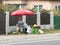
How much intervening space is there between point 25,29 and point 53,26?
16.5 ft

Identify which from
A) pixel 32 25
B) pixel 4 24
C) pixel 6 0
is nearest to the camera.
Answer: pixel 4 24

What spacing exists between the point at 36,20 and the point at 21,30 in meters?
3.58

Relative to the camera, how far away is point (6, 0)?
A: 48.6m

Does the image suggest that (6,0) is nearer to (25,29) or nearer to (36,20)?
(36,20)

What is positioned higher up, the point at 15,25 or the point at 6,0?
the point at 6,0

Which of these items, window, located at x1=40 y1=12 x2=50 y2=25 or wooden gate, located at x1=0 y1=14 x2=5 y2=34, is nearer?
wooden gate, located at x1=0 y1=14 x2=5 y2=34

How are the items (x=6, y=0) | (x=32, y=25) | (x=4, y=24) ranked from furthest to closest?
(x=6, y=0), (x=32, y=25), (x=4, y=24)

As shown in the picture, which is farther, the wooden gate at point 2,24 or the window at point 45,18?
the window at point 45,18

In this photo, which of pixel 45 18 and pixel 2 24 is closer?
pixel 2 24

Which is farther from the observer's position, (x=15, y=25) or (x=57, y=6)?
(x=57, y=6)

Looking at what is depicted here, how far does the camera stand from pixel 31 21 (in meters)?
30.0

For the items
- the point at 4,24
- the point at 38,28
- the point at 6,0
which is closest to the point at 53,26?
the point at 38,28

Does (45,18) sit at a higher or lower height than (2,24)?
higher

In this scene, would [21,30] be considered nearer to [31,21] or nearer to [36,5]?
[31,21]
